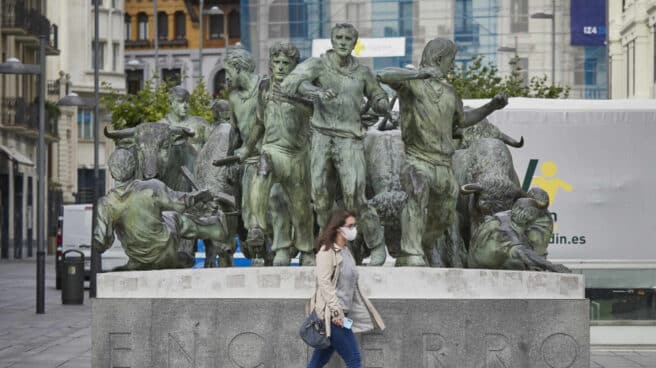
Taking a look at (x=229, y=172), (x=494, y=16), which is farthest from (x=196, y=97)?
(x=229, y=172)

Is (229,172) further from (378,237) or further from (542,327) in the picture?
(542,327)

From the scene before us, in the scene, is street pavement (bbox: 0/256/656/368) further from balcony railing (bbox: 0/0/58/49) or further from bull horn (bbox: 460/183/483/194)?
balcony railing (bbox: 0/0/58/49)

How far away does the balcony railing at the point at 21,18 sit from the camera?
206ft

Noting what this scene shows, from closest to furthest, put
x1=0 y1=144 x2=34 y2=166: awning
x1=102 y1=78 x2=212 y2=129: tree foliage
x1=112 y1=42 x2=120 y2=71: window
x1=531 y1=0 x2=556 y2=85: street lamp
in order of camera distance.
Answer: x1=102 y1=78 x2=212 y2=129: tree foliage → x1=531 y1=0 x2=556 y2=85: street lamp → x1=0 y1=144 x2=34 y2=166: awning → x1=112 y1=42 x2=120 y2=71: window

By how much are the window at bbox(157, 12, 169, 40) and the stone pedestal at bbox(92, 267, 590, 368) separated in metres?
100

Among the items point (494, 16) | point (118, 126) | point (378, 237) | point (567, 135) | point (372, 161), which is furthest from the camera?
point (494, 16)

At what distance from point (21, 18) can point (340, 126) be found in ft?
165

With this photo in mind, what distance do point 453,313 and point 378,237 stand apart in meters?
1.37

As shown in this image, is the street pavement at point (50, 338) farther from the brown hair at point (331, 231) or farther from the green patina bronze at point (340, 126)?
the brown hair at point (331, 231)

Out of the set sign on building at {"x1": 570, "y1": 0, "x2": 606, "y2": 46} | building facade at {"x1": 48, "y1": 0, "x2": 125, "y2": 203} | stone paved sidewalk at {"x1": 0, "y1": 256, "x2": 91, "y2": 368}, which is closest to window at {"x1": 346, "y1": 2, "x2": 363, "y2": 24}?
sign on building at {"x1": 570, "y1": 0, "x2": 606, "y2": 46}

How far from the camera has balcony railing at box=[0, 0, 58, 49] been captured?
6281 centimetres

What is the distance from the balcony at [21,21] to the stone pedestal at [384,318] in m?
47.2

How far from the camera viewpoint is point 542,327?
14.3 m

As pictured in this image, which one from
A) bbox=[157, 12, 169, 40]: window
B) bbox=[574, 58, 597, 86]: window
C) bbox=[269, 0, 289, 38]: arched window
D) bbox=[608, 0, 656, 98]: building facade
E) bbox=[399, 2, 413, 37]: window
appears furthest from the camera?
bbox=[157, 12, 169, 40]: window
